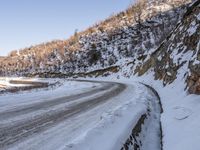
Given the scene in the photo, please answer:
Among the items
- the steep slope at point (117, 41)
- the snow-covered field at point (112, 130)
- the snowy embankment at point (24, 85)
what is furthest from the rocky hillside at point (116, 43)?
the snow-covered field at point (112, 130)

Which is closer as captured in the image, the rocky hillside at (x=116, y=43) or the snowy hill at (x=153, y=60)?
the snowy hill at (x=153, y=60)

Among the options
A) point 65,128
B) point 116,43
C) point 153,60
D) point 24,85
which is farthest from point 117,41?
point 65,128

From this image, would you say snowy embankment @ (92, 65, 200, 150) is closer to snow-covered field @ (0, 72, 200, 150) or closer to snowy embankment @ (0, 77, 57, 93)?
snow-covered field @ (0, 72, 200, 150)

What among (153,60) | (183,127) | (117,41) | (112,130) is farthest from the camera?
(117,41)

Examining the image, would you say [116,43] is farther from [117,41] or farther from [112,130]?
[112,130]

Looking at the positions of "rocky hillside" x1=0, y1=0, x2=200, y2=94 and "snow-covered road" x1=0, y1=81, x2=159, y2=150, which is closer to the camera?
"snow-covered road" x1=0, y1=81, x2=159, y2=150

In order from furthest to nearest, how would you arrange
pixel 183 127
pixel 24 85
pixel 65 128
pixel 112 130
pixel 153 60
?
Answer: pixel 24 85 < pixel 153 60 < pixel 183 127 < pixel 65 128 < pixel 112 130

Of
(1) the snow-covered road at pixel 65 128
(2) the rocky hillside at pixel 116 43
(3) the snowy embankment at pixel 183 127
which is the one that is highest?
(2) the rocky hillside at pixel 116 43

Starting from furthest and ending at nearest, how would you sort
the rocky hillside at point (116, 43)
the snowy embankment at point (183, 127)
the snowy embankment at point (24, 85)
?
the rocky hillside at point (116, 43) < the snowy embankment at point (24, 85) < the snowy embankment at point (183, 127)

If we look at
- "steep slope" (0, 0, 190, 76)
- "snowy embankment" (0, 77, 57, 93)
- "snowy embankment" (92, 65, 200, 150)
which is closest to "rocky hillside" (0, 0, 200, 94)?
"steep slope" (0, 0, 190, 76)

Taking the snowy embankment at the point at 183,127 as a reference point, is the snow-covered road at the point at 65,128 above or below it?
above

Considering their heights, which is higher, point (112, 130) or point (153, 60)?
point (153, 60)

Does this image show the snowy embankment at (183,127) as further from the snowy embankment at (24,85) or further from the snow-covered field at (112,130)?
the snowy embankment at (24,85)

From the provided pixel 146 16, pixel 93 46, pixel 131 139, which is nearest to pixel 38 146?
pixel 131 139
